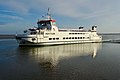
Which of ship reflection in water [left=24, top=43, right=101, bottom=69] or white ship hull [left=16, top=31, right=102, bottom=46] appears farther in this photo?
white ship hull [left=16, top=31, right=102, bottom=46]

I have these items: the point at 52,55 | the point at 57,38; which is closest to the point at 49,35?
the point at 57,38

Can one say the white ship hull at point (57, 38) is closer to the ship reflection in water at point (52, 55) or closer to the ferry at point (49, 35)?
the ferry at point (49, 35)

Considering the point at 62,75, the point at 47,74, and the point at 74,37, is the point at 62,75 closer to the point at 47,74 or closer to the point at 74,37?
the point at 47,74

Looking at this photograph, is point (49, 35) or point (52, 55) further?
point (49, 35)

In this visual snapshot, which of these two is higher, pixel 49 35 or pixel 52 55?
pixel 49 35

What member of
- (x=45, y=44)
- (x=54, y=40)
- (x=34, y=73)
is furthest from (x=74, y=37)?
(x=34, y=73)

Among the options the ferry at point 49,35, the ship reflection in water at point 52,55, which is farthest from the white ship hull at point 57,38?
the ship reflection in water at point 52,55

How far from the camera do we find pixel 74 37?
58.0 m

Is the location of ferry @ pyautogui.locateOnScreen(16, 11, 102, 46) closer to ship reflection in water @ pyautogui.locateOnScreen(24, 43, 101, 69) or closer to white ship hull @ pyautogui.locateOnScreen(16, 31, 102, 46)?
white ship hull @ pyautogui.locateOnScreen(16, 31, 102, 46)

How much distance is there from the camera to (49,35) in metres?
49.7

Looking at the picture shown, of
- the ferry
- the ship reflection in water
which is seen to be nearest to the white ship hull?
the ferry

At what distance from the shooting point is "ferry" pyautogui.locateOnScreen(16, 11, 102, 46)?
4706cm

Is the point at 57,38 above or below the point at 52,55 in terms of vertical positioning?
above

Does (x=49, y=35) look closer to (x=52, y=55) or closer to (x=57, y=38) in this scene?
(x=57, y=38)
